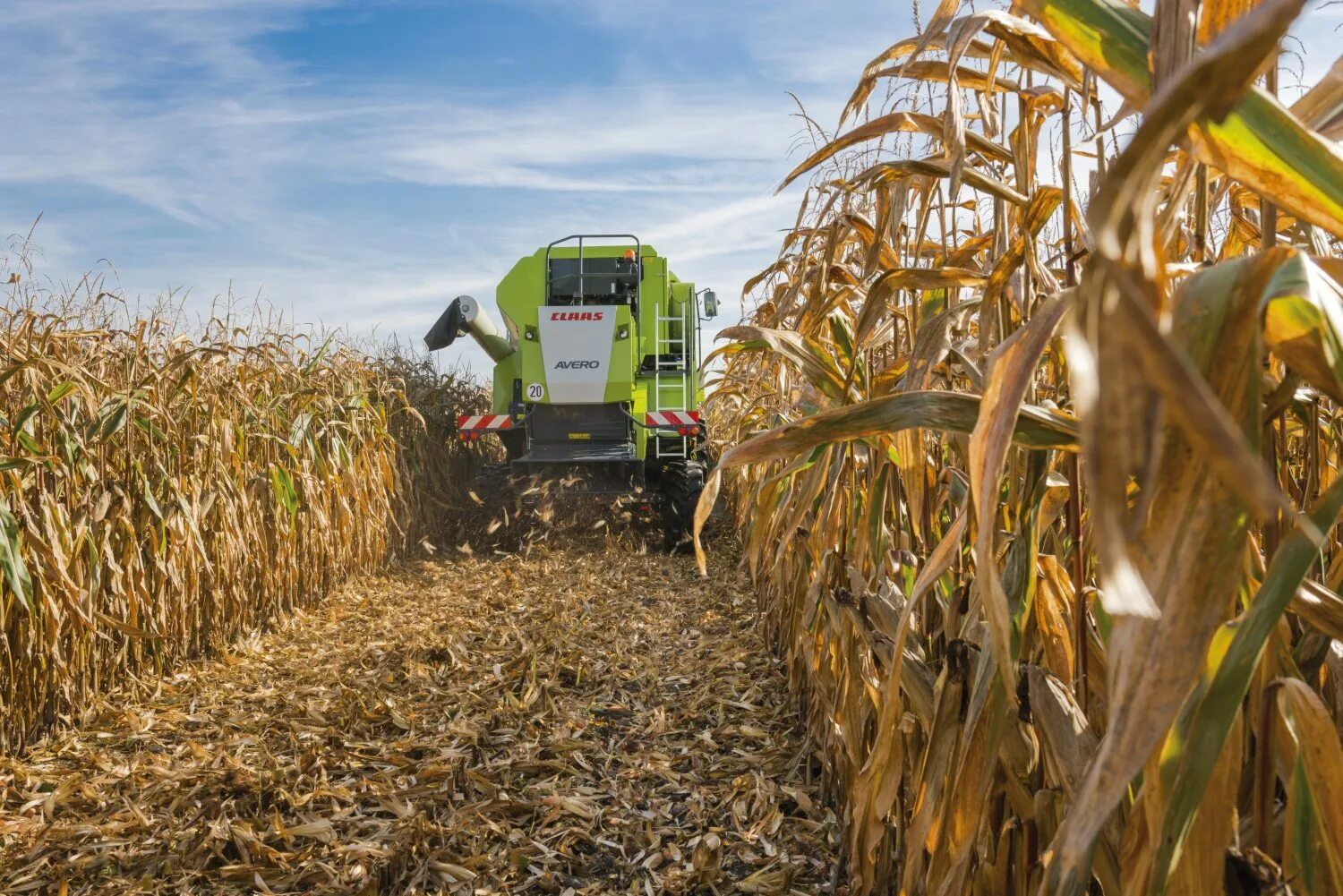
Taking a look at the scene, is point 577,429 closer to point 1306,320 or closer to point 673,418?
point 673,418

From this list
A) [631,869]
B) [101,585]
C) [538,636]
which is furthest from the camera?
[538,636]

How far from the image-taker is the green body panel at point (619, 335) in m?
8.06

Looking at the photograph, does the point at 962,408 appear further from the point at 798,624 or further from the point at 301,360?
the point at 301,360

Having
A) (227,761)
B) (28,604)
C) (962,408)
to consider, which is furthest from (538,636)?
(962,408)

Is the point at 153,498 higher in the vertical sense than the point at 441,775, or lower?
higher

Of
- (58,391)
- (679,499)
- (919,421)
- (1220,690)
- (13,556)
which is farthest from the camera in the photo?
(679,499)

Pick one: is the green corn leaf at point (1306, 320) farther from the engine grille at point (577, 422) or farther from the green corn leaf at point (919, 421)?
the engine grille at point (577, 422)

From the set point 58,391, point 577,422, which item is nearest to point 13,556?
point 58,391

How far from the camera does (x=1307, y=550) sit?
2.22 feet

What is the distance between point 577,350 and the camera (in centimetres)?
799

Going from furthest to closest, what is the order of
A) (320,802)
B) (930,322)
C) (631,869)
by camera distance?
(320,802)
(631,869)
(930,322)

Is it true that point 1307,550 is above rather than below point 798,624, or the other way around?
above

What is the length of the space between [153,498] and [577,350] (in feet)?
14.4

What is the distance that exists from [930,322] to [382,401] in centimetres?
683
